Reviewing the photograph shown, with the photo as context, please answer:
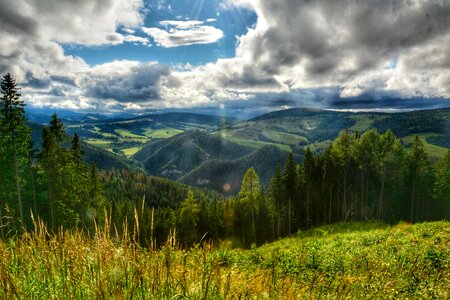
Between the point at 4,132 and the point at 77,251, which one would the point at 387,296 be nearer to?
the point at 77,251

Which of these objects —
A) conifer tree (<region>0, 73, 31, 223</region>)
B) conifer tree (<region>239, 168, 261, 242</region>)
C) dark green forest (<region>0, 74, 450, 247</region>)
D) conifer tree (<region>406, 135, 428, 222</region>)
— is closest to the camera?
conifer tree (<region>0, 73, 31, 223</region>)

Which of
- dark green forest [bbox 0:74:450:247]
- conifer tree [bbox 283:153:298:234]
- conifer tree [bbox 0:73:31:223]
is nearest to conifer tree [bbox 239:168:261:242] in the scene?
dark green forest [bbox 0:74:450:247]

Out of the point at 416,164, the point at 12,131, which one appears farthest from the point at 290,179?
the point at 12,131

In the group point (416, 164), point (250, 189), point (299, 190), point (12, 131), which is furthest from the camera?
point (299, 190)

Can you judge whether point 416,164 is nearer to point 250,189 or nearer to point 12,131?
point 250,189

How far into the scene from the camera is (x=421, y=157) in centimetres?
5634

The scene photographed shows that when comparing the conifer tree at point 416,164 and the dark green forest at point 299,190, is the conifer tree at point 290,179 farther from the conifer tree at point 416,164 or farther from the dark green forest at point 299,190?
the conifer tree at point 416,164

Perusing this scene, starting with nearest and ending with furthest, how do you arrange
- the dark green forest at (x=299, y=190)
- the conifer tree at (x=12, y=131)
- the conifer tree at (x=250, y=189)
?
the conifer tree at (x=12, y=131), the dark green forest at (x=299, y=190), the conifer tree at (x=250, y=189)

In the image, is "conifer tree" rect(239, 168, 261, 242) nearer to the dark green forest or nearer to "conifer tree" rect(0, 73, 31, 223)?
the dark green forest

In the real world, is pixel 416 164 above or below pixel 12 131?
below

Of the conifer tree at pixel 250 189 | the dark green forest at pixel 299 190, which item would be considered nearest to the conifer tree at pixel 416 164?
the dark green forest at pixel 299 190

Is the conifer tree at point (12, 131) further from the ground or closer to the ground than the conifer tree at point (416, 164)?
further from the ground

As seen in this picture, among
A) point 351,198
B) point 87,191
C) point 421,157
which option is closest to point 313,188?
point 351,198

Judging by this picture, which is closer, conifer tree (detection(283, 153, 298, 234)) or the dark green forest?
the dark green forest
